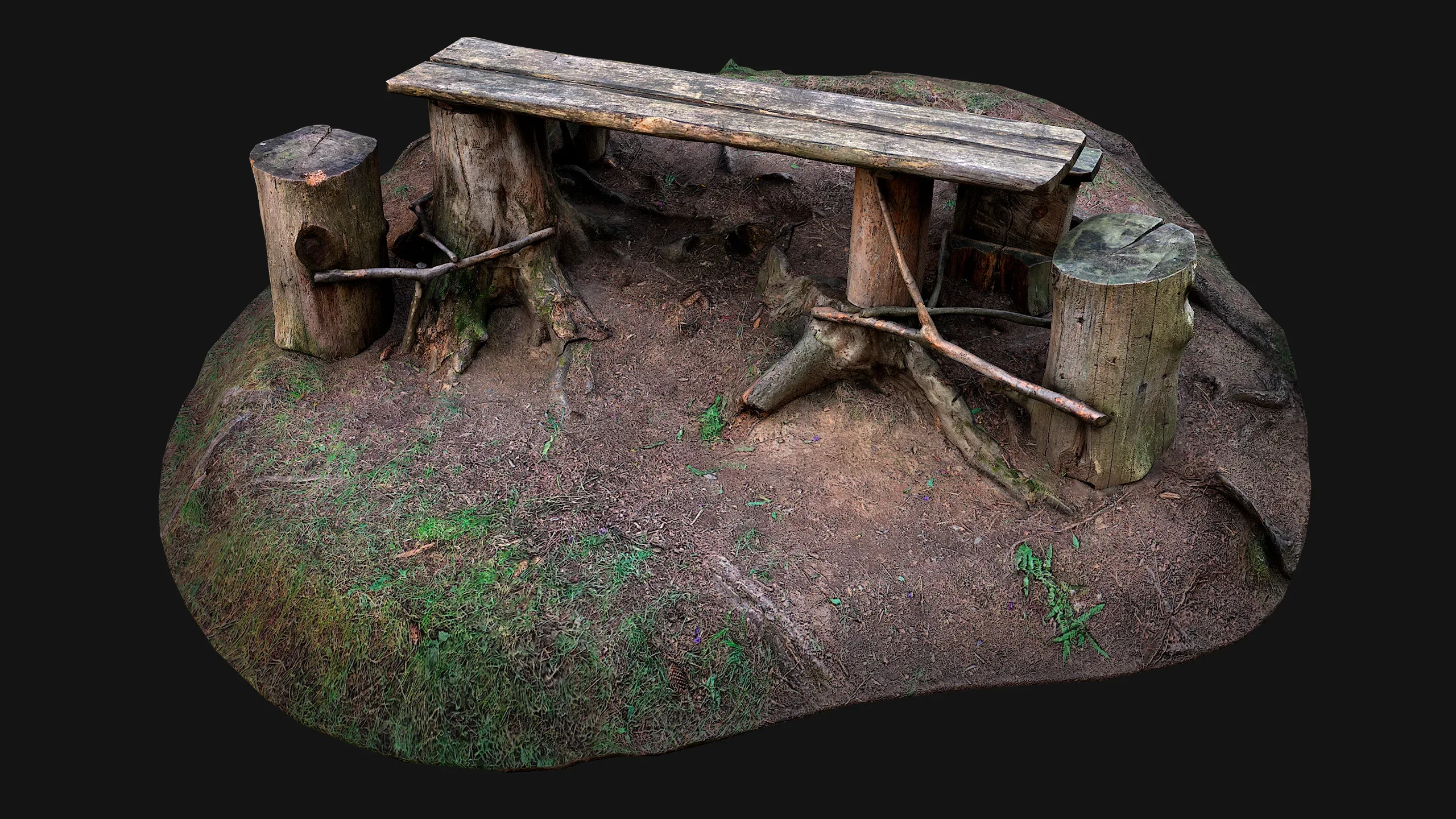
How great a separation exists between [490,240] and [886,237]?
2.34 metres

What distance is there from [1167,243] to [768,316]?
2257mm

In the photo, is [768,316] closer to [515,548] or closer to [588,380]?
[588,380]

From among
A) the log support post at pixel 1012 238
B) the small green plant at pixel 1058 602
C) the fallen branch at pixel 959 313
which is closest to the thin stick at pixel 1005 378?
the fallen branch at pixel 959 313

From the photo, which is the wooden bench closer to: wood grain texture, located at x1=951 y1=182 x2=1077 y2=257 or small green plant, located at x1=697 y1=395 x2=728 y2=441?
wood grain texture, located at x1=951 y1=182 x2=1077 y2=257

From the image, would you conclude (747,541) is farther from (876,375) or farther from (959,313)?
(959,313)

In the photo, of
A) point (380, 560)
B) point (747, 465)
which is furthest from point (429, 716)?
point (747, 465)

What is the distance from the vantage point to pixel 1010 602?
8328 mm

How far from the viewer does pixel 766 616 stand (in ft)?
26.8

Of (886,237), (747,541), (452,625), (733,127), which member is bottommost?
(452,625)

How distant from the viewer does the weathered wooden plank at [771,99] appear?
843 centimetres

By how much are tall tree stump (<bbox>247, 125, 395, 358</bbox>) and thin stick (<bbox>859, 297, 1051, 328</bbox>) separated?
2.85 metres

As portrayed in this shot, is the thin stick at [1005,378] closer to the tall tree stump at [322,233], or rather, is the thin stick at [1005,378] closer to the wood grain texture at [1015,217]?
the wood grain texture at [1015,217]

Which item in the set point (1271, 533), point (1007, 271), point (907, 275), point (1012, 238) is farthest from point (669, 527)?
point (1271, 533)

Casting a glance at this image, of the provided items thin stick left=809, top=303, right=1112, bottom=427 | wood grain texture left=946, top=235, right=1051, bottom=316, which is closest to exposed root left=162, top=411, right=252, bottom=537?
thin stick left=809, top=303, right=1112, bottom=427
